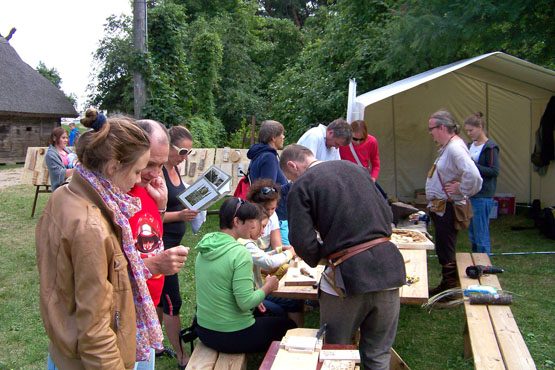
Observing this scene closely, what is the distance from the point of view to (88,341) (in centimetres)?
150

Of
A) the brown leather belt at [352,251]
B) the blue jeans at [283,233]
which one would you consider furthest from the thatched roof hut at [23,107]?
the brown leather belt at [352,251]

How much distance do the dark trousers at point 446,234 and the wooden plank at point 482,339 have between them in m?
0.97

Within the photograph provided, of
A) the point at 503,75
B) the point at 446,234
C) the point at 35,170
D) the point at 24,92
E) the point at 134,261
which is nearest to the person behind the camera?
the point at 134,261

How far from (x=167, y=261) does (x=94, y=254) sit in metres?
0.47

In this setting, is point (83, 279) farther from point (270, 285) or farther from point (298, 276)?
point (298, 276)

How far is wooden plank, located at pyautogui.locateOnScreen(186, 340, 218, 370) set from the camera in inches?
112

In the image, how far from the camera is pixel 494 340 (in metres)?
3.09

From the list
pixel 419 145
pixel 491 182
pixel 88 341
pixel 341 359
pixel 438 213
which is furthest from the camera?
pixel 419 145

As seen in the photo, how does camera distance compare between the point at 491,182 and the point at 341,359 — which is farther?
the point at 491,182

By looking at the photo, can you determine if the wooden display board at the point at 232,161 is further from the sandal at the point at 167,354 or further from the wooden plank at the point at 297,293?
the wooden plank at the point at 297,293

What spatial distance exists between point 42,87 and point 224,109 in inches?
331

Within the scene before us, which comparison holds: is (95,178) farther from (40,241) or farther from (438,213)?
(438,213)

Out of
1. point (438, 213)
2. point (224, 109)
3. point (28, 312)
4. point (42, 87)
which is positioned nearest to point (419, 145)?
point (438, 213)

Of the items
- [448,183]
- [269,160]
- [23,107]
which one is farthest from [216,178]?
[23,107]
